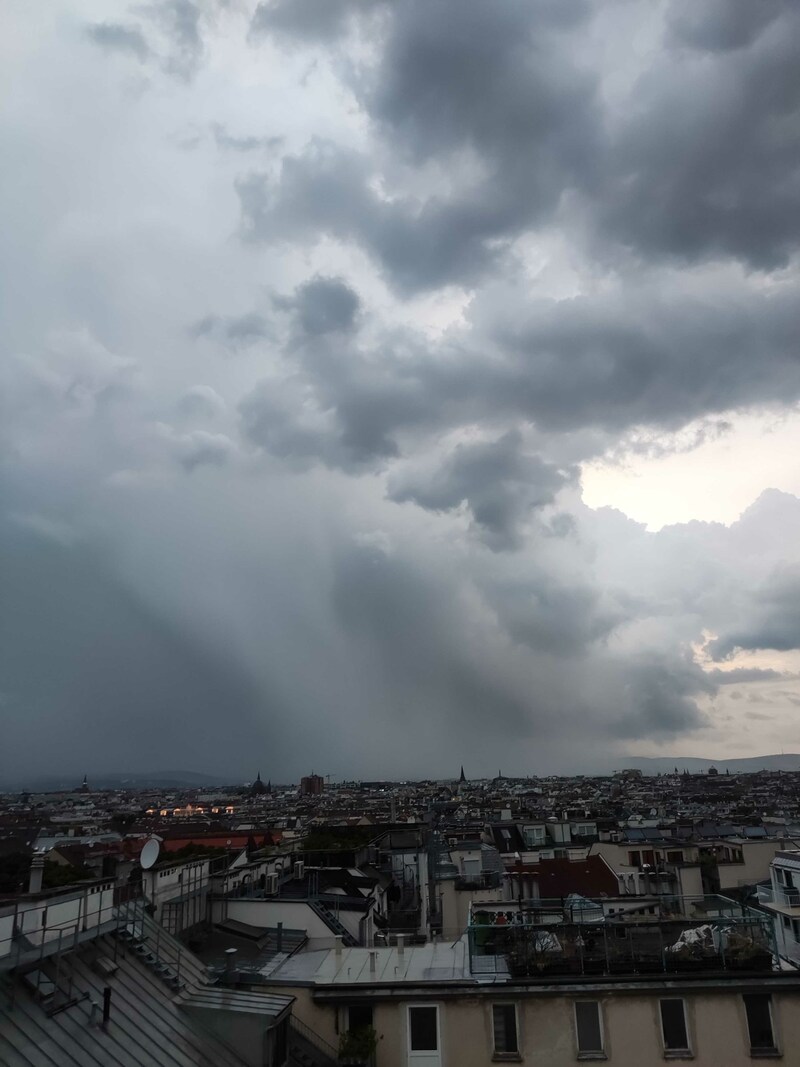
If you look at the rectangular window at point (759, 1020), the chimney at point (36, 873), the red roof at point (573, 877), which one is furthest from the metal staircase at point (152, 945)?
the red roof at point (573, 877)

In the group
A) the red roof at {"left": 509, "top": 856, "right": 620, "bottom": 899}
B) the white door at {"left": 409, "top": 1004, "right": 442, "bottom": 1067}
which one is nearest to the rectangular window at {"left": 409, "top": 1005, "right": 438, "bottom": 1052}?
the white door at {"left": 409, "top": 1004, "right": 442, "bottom": 1067}

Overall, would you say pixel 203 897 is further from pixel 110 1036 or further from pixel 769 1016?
pixel 769 1016

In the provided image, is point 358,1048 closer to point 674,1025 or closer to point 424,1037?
point 424,1037

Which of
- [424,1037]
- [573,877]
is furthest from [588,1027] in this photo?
[573,877]

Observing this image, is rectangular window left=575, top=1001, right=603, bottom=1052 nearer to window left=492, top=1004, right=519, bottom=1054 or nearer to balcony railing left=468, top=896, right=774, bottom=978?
balcony railing left=468, top=896, right=774, bottom=978

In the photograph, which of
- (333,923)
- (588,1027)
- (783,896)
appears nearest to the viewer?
(588,1027)

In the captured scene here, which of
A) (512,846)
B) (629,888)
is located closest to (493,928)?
(629,888)
